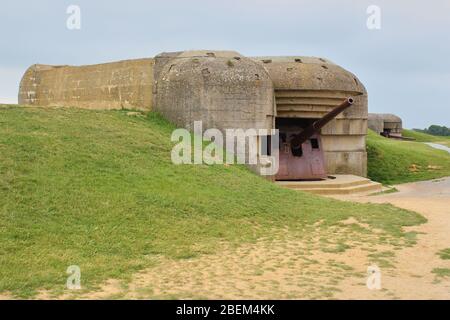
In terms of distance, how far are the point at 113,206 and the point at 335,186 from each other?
856cm

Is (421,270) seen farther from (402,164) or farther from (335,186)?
(402,164)

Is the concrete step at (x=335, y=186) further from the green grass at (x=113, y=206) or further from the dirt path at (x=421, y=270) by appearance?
the dirt path at (x=421, y=270)

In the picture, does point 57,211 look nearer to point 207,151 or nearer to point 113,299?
point 113,299

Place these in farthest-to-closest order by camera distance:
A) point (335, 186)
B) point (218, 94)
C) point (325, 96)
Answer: point (325, 96) → point (335, 186) → point (218, 94)

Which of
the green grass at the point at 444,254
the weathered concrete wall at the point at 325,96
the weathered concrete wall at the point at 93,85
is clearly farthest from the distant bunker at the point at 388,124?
the green grass at the point at 444,254

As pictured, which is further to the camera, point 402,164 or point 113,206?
point 402,164

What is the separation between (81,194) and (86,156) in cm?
177

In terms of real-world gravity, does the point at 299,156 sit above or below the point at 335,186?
above

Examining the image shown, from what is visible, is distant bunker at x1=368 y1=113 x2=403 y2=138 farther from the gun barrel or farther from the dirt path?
the dirt path

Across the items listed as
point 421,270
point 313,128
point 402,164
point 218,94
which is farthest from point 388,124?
point 421,270

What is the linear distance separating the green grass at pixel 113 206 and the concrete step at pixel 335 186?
294cm

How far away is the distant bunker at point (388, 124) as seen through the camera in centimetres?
3825

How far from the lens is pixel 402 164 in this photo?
2164cm

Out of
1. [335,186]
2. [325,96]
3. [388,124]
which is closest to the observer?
[335,186]
